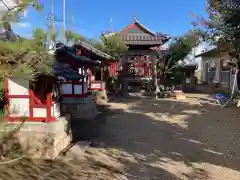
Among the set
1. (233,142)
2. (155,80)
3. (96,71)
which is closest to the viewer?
(233,142)

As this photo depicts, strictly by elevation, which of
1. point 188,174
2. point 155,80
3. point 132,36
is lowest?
point 188,174

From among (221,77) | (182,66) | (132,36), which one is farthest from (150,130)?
(221,77)

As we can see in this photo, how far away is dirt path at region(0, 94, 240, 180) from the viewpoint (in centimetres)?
585

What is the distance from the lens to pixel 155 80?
61.1 ft

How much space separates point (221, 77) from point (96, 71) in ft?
40.1

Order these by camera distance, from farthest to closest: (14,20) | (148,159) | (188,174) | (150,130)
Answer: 1. (150,130)
2. (148,159)
3. (188,174)
4. (14,20)

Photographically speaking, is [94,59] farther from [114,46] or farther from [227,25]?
[227,25]

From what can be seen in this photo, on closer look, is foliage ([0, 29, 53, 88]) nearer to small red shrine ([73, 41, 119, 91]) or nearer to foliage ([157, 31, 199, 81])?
small red shrine ([73, 41, 119, 91])

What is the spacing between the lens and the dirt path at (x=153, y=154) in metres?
5.85

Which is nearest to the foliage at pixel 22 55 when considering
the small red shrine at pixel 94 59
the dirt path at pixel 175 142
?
the dirt path at pixel 175 142

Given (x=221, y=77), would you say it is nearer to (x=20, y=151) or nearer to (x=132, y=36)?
(x=132, y=36)

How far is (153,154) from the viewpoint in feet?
23.4

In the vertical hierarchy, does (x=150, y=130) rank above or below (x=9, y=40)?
below

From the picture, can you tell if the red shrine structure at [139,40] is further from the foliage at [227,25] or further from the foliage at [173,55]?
the foliage at [227,25]
